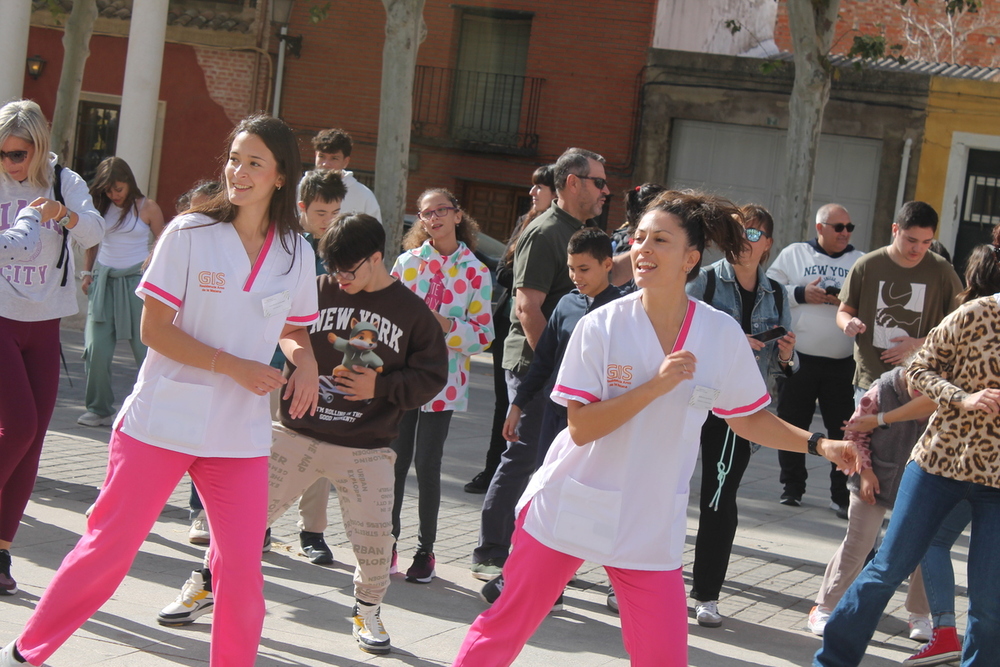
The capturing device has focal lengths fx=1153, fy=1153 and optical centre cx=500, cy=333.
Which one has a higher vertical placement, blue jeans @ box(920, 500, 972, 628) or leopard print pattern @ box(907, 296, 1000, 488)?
leopard print pattern @ box(907, 296, 1000, 488)

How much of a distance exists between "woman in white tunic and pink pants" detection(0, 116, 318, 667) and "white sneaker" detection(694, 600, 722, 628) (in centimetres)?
250

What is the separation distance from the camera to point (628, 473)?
3.38 m

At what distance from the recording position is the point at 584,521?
338cm

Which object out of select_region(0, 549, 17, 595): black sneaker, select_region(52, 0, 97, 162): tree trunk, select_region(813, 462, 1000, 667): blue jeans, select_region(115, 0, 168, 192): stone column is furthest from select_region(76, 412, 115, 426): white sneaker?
select_region(52, 0, 97, 162): tree trunk

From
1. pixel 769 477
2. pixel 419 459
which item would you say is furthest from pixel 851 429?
pixel 769 477

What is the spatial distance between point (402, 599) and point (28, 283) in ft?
7.22

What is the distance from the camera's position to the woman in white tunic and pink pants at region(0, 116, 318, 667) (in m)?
3.51

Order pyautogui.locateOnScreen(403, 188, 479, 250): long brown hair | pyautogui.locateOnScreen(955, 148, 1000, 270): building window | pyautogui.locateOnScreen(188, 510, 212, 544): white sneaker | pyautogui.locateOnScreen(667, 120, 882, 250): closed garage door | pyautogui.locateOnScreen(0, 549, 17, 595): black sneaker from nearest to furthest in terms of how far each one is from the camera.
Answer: pyautogui.locateOnScreen(0, 549, 17, 595): black sneaker → pyautogui.locateOnScreen(188, 510, 212, 544): white sneaker → pyautogui.locateOnScreen(403, 188, 479, 250): long brown hair → pyautogui.locateOnScreen(955, 148, 1000, 270): building window → pyautogui.locateOnScreen(667, 120, 882, 250): closed garage door

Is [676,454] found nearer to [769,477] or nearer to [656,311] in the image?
[656,311]

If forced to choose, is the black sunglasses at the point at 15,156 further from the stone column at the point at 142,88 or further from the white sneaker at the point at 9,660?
the stone column at the point at 142,88

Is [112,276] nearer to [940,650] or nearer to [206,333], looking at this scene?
[206,333]

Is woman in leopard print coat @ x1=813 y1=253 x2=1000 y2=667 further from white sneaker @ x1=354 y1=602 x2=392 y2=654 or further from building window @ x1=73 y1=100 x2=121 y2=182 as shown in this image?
building window @ x1=73 y1=100 x2=121 y2=182

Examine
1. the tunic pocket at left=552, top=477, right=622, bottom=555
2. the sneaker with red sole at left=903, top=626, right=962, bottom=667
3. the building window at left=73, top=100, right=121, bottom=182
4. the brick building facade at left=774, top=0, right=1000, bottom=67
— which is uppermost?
the brick building facade at left=774, top=0, right=1000, bottom=67

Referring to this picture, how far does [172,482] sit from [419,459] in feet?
7.69
